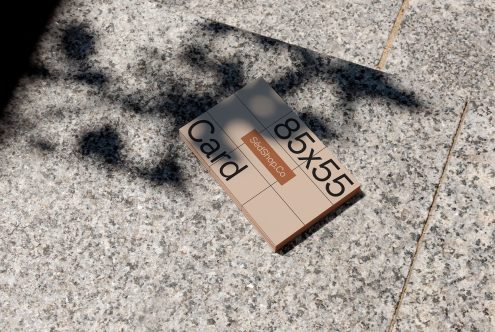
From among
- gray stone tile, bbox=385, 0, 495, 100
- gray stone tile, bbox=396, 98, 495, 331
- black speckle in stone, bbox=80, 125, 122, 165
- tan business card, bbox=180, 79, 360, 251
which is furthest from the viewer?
gray stone tile, bbox=385, 0, 495, 100

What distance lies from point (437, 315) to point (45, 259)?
1481mm

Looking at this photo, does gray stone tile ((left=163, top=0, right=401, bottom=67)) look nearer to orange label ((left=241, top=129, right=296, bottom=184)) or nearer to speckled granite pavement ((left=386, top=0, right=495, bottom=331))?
speckled granite pavement ((left=386, top=0, right=495, bottom=331))

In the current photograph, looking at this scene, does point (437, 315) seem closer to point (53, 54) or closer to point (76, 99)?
point (76, 99)

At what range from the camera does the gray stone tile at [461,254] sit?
7.13 feet

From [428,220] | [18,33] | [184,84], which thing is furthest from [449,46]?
[18,33]

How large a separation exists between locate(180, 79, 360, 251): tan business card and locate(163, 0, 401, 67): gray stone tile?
0.38m

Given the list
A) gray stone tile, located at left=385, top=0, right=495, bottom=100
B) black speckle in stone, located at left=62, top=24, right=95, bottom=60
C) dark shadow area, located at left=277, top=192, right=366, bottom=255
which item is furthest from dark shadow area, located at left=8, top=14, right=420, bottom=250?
dark shadow area, located at left=277, top=192, right=366, bottom=255

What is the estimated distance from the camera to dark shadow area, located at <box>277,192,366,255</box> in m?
2.28

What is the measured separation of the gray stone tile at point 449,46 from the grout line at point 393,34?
2 centimetres

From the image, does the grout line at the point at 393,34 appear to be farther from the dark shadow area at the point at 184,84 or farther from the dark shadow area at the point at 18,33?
the dark shadow area at the point at 18,33

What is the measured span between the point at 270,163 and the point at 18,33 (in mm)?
1319

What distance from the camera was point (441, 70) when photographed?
2.61 meters

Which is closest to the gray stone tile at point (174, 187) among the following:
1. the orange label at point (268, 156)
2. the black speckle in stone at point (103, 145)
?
the black speckle in stone at point (103, 145)

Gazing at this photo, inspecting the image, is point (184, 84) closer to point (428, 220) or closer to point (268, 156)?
point (268, 156)
